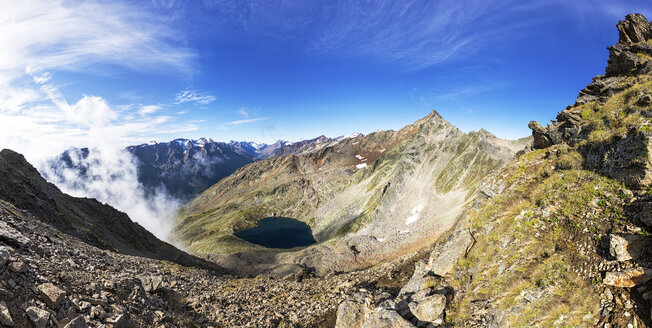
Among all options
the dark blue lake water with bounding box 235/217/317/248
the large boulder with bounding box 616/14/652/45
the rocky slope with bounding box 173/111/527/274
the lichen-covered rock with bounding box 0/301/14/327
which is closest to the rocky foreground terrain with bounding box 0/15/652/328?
the lichen-covered rock with bounding box 0/301/14/327

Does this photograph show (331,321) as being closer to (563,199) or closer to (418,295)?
(418,295)

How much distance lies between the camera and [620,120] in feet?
59.2

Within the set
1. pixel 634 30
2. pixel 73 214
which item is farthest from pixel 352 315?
pixel 73 214

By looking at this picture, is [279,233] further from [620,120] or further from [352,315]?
[620,120]

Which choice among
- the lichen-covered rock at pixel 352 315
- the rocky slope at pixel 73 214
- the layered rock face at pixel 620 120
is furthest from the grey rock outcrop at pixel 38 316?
the rocky slope at pixel 73 214

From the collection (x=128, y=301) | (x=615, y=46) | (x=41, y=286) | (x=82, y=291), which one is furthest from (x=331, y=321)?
(x=615, y=46)

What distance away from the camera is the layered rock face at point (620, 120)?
14.1 metres

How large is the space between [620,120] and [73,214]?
70.9m

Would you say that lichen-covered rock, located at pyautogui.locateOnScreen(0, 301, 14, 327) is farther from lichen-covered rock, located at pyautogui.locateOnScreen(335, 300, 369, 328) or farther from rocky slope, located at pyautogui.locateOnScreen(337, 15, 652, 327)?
lichen-covered rock, located at pyautogui.locateOnScreen(335, 300, 369, 328)

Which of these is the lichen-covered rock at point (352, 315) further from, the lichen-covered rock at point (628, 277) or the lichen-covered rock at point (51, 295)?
the lichen-covered rock at point (51, 295)

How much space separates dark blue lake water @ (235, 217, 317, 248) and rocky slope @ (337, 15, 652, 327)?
10899 cm

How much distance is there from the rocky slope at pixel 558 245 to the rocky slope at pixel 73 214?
41.8 metres

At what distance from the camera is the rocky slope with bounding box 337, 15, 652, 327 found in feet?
35.5

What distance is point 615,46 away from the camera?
32.9 m
